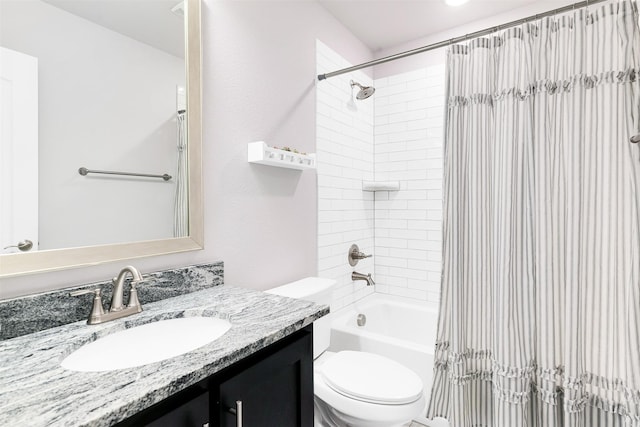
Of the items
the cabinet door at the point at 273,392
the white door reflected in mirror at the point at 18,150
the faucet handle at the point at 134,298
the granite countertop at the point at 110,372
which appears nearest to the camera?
the granite countertop at the point at 110,372

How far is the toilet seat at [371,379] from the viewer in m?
1.36

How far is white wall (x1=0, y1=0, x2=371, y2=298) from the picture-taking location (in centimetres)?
141

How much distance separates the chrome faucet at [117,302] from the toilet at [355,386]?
690 millimetres

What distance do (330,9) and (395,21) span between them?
1.66ft

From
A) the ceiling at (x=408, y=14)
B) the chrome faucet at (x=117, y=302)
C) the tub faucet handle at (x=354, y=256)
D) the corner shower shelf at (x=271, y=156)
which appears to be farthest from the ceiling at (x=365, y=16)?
the tub faucet handle at (x=354, y=256)

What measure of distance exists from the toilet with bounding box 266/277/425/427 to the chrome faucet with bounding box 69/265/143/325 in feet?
2.27

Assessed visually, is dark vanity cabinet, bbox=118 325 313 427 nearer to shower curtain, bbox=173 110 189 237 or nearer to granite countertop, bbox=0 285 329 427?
granite countertop, bbox=0 285 329 427

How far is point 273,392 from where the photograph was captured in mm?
896

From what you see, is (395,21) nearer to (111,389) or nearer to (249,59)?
(249,59)

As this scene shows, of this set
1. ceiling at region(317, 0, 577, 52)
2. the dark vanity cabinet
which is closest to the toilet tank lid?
the dark vanity cabinet

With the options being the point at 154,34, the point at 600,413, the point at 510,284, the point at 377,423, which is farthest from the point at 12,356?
the point at 600,413

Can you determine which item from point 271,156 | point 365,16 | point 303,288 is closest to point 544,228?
point 303,288

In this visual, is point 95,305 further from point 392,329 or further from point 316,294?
point 392,329

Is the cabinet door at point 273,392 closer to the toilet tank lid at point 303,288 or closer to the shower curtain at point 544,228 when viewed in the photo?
the toilet tank lid at point 303,288
